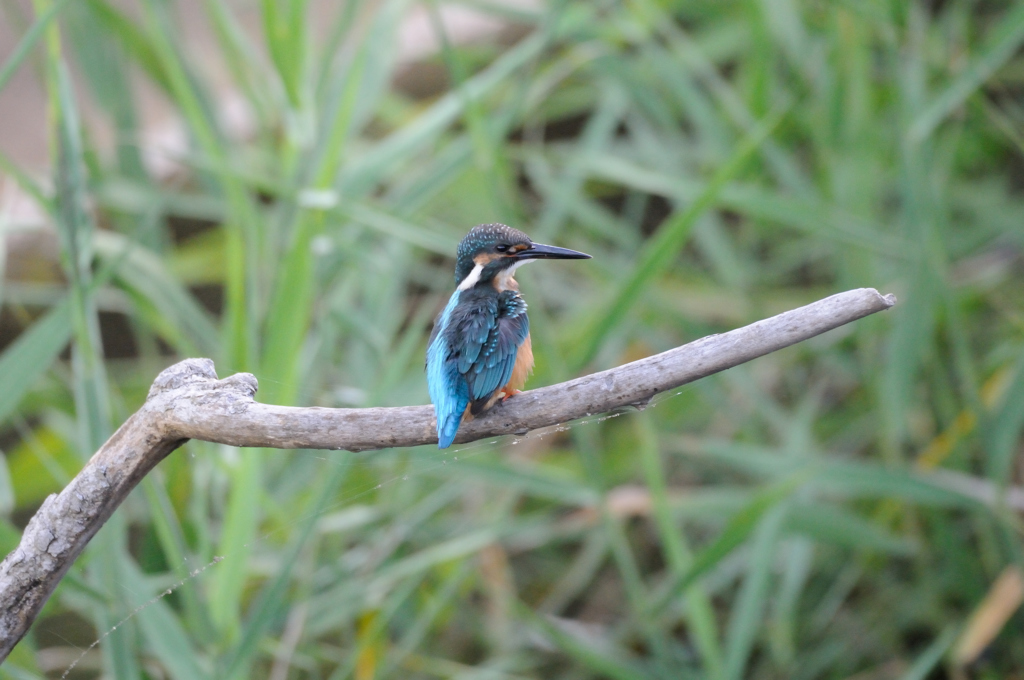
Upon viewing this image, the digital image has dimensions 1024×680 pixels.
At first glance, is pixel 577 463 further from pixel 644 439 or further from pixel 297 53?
pixel 297 53

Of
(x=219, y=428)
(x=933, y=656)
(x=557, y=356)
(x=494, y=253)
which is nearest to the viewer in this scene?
(x=219, y=428)

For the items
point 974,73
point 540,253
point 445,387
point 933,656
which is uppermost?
point 974,73

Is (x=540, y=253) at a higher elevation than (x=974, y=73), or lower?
lower

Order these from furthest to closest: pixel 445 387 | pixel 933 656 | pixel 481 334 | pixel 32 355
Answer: pixel 933 656, pixel 32 355, pixel 481 334, pixel 445 387

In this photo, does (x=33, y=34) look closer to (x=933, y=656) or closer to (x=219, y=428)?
(x=219, y=428)

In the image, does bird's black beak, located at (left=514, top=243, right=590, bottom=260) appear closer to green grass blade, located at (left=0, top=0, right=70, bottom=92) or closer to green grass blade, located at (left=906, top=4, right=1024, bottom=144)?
green grass blade, located at (left=0, top=0, right=70, bottom=92)

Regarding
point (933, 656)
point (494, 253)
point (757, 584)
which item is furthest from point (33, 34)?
point (933, 656)

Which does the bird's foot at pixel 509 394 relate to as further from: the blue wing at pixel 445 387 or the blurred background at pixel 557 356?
the blurred background at pixel 557 356

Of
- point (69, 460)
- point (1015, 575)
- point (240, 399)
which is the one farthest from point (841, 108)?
point (69, 460)
